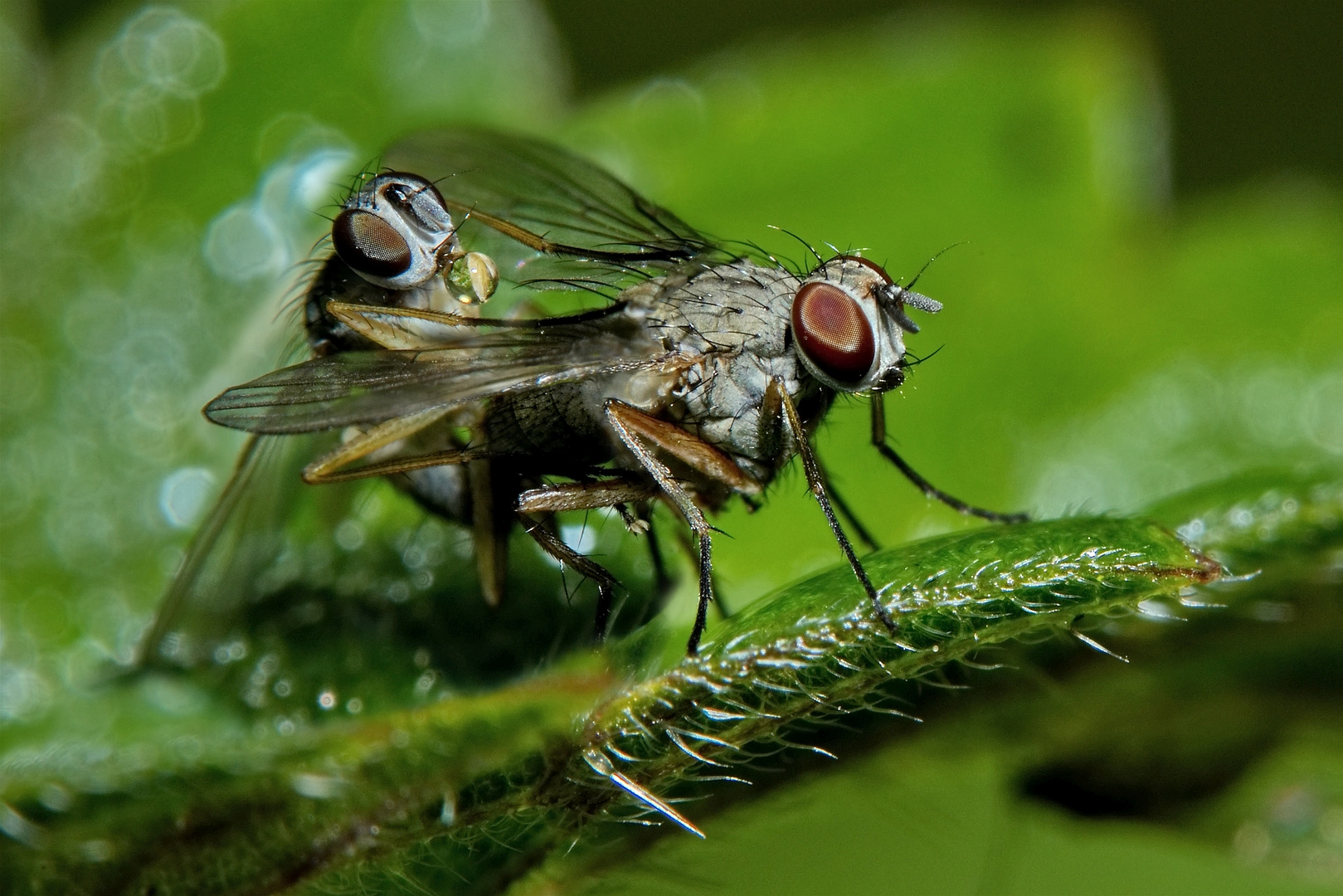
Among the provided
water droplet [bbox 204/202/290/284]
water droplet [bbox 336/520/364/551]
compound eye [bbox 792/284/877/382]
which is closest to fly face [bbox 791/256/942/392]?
compound eye [bbox 792/284/877/382]

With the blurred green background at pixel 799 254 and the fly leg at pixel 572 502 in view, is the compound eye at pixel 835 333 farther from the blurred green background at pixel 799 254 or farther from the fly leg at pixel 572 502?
the fly leg at pixel 572 502

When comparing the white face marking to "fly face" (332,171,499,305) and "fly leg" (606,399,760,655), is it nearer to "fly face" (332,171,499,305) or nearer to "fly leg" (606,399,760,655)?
"fly face" (332,171,499,305)

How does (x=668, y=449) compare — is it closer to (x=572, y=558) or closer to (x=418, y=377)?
(x=572, y=558)

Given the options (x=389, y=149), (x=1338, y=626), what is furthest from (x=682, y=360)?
(x=1338, y=626)

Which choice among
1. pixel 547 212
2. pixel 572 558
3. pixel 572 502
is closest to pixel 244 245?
pixel 547 212

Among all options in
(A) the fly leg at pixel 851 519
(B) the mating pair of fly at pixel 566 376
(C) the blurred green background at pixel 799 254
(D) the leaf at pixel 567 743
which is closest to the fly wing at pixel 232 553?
(B) the mating pair of fly at pixel 566 376
